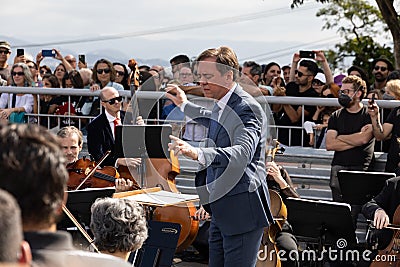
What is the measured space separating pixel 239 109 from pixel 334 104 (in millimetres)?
3234

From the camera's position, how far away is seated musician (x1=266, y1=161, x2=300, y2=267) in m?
7.43

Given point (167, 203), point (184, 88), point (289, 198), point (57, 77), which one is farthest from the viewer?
point (57, 77)

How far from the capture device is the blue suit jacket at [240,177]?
5344 mm

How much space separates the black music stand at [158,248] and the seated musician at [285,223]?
1.77m

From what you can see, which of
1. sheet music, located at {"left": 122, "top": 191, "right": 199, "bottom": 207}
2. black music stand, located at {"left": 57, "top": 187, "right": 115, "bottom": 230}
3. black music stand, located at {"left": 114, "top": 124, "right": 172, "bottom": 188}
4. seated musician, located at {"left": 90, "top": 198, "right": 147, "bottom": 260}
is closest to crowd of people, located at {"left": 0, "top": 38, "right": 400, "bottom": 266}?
seated musician, located at {"left": 90, "top": 198, "right": 147, "bottom": 260}

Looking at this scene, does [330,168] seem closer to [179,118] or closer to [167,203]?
[179,118]

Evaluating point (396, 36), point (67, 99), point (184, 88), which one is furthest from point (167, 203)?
point (396, 36)

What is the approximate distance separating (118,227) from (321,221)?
108 inches

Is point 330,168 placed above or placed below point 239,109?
below

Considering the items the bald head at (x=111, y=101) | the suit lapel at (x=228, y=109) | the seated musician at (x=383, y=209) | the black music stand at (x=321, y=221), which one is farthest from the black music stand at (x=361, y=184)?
the bald head at (x=111, y=101)

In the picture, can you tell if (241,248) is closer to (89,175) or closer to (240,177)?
(240,177)

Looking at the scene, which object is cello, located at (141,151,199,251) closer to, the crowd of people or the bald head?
the crowd of people

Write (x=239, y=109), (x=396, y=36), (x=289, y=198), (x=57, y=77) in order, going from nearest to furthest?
(x=239, y=109), (x=289, y=198), (x=57, y=77), (x=396, y=36)

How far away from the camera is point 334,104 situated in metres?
8.42
